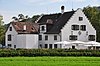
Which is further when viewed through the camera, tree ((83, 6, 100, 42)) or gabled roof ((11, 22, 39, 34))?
tree ((83, 6, 100, 42))

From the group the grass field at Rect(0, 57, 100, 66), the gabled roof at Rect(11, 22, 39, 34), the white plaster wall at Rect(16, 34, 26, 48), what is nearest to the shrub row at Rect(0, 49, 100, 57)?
the grass field at Rect(0, 57, 100, 66)

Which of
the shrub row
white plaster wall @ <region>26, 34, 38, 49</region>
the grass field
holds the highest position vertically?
white plaster wall @ <region>26, 34, 38, 49</region>

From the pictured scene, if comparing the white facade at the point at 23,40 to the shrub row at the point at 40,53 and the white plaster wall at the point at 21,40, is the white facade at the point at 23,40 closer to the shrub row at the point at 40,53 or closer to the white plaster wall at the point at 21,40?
the white plaster wall at the point at 21,40

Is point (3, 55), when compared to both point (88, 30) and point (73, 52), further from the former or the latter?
point (88, 30)

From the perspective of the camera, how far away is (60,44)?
84688 mm

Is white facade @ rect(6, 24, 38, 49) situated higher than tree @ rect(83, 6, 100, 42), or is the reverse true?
tree @ rect(83, 6, 100, 42)

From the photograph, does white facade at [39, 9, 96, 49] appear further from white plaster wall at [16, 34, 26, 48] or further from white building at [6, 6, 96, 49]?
white plaster wall at [16, 34, 26, 48]

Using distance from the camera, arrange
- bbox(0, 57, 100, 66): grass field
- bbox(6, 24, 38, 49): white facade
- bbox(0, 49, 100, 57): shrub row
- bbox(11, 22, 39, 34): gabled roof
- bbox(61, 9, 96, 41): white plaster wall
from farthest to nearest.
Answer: bbox(11, 22, 39, 34): gabled roof
bbox(6, 24, 38, 49): white facade
bbox(61, 9, 96, 41): white plaster wall
bbox(0, 49, 100, 57): shrub row
bbox(0, 57, 100, 66): grass field

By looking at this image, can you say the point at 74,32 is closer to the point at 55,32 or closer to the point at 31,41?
the point at 55,32

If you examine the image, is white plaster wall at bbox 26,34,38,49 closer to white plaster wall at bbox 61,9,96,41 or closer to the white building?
the white building

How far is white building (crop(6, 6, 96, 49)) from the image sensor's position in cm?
8619

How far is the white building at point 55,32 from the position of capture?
86.2m

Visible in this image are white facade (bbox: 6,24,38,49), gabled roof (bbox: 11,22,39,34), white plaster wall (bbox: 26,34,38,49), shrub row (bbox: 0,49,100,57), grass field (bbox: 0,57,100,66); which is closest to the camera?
grass field (bbox: 0,57,100,66)

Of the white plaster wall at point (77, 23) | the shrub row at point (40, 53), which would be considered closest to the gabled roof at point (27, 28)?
the white plaster wall at point (77, 23)
